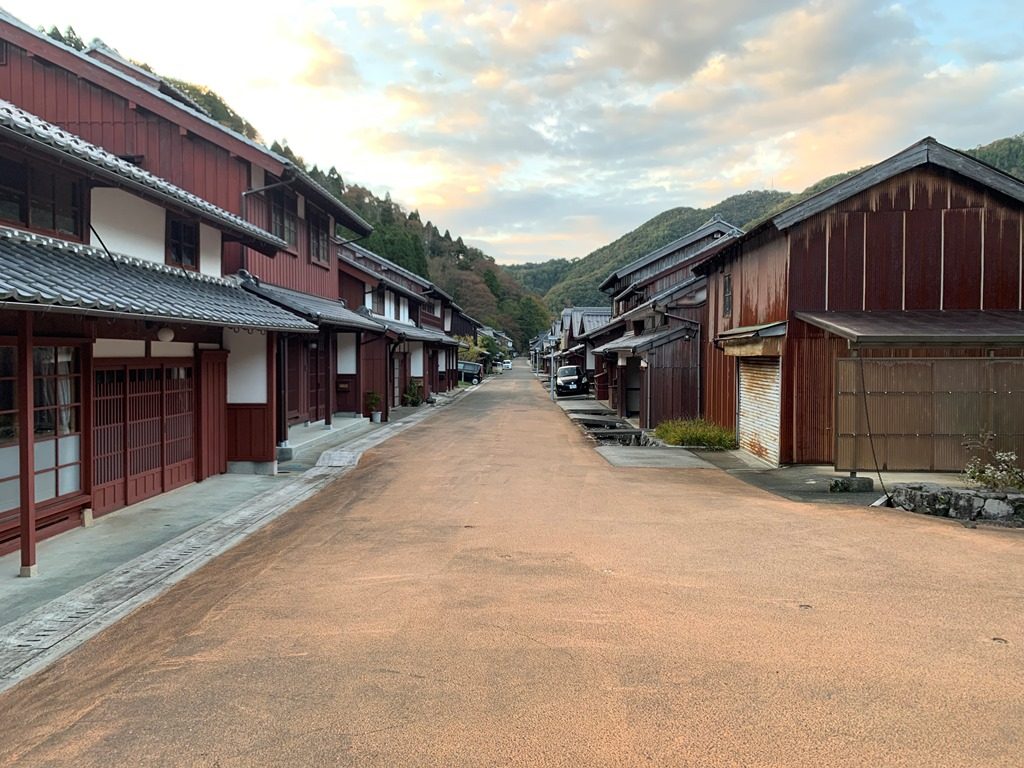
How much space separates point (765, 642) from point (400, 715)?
2.71m

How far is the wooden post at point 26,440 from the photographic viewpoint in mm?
6289

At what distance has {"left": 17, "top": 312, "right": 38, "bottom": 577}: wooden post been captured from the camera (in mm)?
6289

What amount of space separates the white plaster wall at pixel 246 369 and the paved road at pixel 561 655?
480 centimetres

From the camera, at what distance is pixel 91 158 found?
24.3 ft

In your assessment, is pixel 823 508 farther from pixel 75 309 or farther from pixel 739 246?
pixel 75 309

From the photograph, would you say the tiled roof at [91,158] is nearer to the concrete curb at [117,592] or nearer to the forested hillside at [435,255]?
the concrete curb at [117,592]

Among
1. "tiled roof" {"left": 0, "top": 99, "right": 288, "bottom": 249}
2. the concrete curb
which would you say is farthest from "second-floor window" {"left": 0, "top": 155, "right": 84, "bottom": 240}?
the concrete curb

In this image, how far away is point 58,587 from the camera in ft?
20.5

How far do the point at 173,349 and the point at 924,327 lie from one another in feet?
41.0

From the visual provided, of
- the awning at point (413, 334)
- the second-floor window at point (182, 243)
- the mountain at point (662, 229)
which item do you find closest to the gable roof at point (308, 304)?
the second-floor window at point (182, 243)

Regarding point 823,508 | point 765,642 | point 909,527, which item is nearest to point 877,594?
point 765,642

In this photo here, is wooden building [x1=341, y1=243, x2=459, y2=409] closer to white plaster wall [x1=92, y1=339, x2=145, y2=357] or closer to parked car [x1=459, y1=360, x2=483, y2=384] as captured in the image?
parked car [x1=459, y1=360, x2=483, y2=384]

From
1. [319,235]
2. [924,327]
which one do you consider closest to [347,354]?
[319,235]

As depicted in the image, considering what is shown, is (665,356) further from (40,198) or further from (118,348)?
(40,198)
